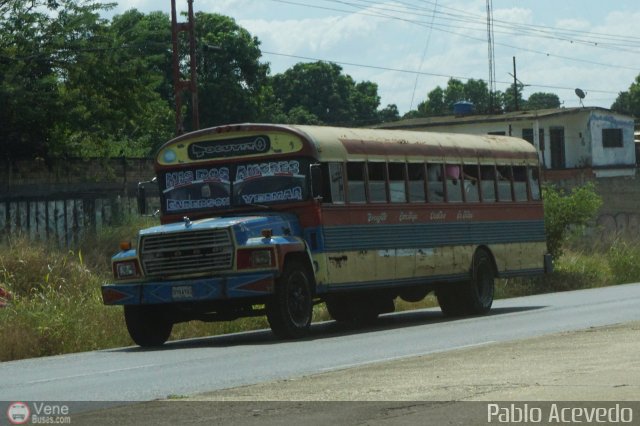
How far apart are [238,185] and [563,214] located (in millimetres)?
18826

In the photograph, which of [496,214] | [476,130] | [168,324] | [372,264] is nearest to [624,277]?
[496,214]

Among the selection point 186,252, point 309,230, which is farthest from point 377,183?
point 186,252

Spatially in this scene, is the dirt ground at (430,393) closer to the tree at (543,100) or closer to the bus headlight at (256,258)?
the bus headlight at (256,258)

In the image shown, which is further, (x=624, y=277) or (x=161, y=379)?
(x=624, y=277)

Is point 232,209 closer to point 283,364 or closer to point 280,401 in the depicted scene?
point 283,364

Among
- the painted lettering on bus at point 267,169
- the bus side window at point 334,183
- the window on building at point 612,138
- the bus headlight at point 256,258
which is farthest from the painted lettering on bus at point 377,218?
the window on building at point 612,138

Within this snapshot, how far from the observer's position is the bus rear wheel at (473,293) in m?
23.2

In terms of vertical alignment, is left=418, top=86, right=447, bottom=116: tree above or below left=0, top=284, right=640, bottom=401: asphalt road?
above

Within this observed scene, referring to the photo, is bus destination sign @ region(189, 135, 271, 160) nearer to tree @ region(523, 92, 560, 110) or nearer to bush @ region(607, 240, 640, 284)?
bush @ region(607, 240, 640, 284)

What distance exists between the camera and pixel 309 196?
19.5m

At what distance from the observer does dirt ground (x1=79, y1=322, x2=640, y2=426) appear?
10.1 metres

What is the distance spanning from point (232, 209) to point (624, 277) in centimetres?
1984

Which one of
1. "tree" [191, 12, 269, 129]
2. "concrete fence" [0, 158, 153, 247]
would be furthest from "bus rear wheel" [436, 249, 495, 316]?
"tree" [191, 12, 269, 129]

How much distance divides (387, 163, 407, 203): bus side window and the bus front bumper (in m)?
3.96
